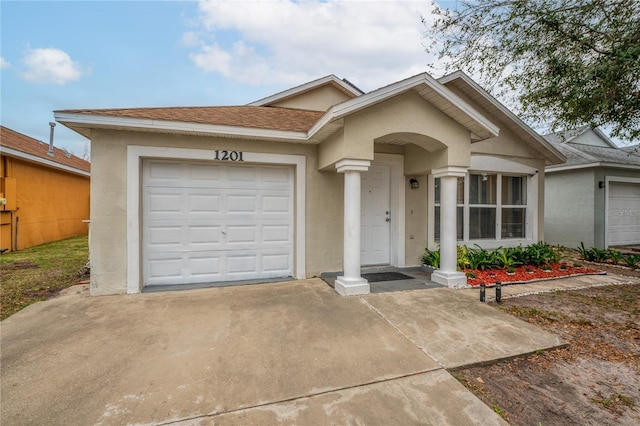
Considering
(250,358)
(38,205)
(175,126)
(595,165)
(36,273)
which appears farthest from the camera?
(38,205)

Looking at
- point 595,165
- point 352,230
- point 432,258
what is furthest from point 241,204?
point 595,165

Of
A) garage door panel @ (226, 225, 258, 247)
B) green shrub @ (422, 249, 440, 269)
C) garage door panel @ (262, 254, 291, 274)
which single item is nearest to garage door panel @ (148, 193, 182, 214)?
garage door panel @ (226, 225, 258, 247)

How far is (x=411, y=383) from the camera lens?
2.36 m

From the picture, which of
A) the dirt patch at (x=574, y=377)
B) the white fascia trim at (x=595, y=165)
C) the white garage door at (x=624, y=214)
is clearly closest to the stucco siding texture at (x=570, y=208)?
the white fascia trim at (x=595, y=165)

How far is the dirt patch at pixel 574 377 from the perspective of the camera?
209 centimetres

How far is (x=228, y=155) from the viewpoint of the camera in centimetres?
513

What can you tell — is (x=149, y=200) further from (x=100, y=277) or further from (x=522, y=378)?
(x=522, y=378)

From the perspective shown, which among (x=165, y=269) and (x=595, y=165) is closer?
(x=165, y=269)

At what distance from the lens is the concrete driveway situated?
203 centimetres

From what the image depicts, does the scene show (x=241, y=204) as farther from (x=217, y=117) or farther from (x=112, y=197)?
(x=112, y=197)

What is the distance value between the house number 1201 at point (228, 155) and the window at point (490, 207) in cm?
471

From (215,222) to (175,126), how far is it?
1.80 metres

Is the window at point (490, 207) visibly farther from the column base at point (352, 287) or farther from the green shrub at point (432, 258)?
the column base at point (352, 287)

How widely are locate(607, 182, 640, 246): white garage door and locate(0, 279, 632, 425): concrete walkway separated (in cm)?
988
